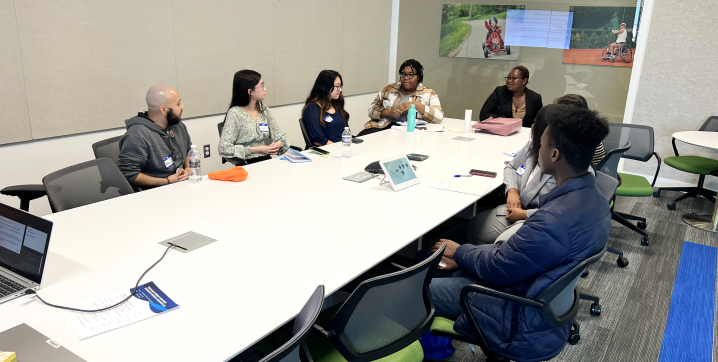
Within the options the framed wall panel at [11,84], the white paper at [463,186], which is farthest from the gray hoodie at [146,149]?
the white paper at [463,186]

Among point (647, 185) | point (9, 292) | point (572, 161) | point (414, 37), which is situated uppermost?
point (414, 37)

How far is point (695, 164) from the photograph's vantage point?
16.7 feet

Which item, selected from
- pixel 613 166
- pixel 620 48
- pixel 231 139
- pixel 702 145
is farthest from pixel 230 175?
pixel 620 48

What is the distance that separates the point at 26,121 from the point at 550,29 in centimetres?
590

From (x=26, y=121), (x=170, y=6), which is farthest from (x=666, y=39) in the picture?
(x=26, y=121)

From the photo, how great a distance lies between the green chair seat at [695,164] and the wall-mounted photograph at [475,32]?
98.6 inches

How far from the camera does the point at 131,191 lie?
2.91 meters

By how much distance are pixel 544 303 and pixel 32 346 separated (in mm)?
1663

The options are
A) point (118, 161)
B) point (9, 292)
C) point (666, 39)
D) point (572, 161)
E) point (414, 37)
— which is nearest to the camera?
point (9, 292)

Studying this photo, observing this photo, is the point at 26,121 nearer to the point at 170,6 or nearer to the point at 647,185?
the point at 170,6

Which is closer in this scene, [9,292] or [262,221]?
[9,292]

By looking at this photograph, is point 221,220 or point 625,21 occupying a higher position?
point 625,21

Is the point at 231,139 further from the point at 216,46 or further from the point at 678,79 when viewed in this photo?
the point at 678,79

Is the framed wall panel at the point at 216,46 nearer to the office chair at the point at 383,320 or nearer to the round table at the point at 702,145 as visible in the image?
the office chair at the point at 383,320
